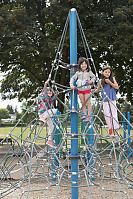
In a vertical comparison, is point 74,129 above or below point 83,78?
below

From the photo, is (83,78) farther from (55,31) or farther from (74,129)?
(55,31)

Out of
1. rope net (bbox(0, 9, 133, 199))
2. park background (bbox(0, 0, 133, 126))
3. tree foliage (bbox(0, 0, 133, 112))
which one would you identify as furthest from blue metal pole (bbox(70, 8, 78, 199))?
tree foliage (bbox(0, 0, 133, 112))

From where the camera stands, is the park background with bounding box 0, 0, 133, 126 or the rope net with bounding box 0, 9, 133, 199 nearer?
the rope net with bounding box 0, 9, 133, 199

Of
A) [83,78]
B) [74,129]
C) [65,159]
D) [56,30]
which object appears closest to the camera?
[74,129]

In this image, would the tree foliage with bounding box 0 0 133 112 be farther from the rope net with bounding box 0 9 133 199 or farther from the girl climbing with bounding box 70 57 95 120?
the girl climbing with bounding box 70 57 95 120

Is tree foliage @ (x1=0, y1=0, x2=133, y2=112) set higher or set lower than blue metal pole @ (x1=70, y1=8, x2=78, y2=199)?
higher

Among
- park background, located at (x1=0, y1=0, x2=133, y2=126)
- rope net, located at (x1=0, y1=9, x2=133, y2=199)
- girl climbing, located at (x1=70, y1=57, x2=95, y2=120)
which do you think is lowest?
rope net, located at (x1=0, y1=9, x2=133, y2=199)

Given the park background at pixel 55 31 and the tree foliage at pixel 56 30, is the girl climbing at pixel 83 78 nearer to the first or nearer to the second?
the park background at pixel 55 31

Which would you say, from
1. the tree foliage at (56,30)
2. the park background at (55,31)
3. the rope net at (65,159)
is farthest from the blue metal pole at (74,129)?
the tree foliage at (56,30)

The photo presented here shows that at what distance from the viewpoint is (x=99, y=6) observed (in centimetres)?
998

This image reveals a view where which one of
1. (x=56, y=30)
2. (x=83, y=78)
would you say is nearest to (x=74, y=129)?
(x=83, y=78)

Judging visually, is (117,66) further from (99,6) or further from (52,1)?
(52,1)

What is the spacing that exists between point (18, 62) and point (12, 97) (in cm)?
335

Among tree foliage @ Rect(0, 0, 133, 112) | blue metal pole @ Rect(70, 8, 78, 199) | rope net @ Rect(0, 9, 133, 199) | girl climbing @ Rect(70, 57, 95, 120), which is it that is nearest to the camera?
rope net @ Rect(0, 9, 133, 199)
